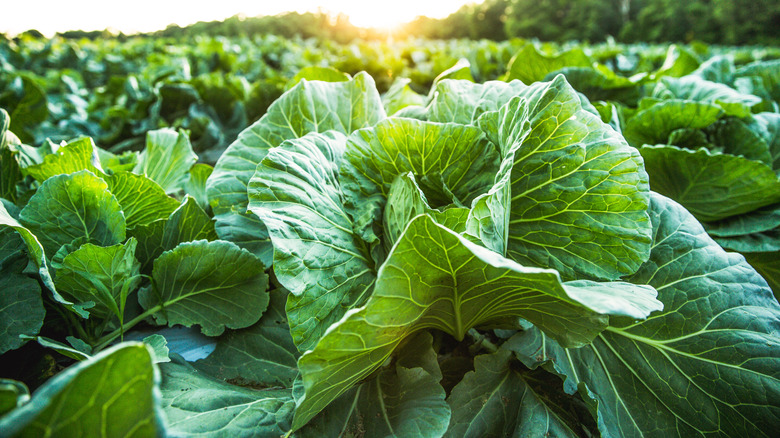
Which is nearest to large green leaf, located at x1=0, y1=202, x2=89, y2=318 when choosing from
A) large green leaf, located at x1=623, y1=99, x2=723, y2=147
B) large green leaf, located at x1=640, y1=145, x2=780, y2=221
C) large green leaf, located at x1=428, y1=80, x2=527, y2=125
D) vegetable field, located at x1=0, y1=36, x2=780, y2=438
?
vegetable field, located at x1=0, y1=36, x2=780, y2=438

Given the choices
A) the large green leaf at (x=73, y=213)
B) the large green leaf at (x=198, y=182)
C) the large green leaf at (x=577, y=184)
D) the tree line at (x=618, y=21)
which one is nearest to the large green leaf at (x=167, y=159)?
the large green leaf at (x=198, y=182)

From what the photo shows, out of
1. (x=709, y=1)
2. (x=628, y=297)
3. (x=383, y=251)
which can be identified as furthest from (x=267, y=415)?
(x=709, y=1)

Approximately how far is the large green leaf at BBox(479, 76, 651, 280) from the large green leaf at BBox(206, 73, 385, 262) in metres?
0.56

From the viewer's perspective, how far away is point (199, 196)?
5.34 ft

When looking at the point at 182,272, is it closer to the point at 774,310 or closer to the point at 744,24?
the point at 774,310

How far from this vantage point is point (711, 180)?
1.80 meters

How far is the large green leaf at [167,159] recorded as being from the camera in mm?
1657

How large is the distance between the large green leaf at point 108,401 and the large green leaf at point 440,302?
29 centimetres

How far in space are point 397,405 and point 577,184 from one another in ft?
2.45

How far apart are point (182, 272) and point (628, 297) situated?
1.16 meters

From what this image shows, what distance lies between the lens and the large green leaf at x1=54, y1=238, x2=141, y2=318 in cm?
106

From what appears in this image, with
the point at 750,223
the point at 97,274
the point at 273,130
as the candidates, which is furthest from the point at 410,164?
the point at 750,223

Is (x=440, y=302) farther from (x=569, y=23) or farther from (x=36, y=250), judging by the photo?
(x=569, y=23)

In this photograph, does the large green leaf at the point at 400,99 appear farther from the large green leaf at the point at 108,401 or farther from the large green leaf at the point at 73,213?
the large green leaf at the point at 108,401
